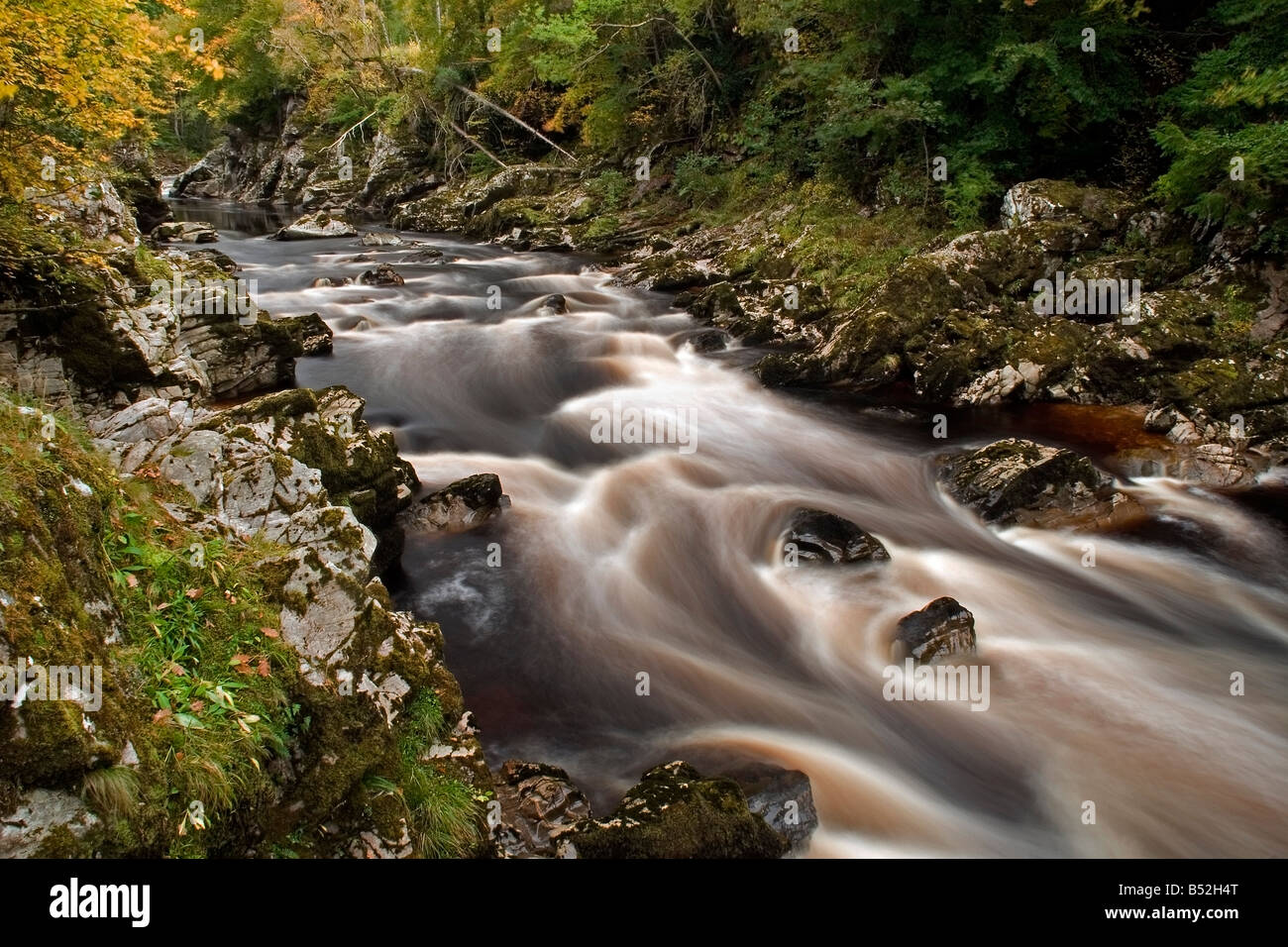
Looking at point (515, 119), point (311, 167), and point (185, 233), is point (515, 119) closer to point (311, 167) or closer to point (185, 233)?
point (185, 233)

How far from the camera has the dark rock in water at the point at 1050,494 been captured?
28.3 ft

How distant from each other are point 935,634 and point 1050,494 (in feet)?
11.0

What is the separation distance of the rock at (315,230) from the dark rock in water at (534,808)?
2646cm

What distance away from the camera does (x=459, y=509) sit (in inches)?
331

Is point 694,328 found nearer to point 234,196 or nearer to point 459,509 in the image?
point 459,509

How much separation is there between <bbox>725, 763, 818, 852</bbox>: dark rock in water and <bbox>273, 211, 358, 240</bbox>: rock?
2699cm

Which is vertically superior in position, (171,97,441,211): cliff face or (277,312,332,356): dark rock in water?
(171,97,441,211): cliff face

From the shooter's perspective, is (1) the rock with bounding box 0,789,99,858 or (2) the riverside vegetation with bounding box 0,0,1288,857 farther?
(2) the riverside vegetation with bounding box 0,0,1288,857

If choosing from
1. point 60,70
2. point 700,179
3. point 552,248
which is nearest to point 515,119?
point 552,248

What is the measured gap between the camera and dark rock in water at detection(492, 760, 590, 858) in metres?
4.04

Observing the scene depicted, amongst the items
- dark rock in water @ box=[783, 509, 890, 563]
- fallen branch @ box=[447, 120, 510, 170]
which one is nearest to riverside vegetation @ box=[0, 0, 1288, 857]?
fallen branch @ box=[447, 120, 510, 170]

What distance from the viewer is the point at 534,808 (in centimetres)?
434

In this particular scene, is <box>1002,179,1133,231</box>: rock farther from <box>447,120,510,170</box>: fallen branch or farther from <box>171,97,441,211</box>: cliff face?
<box>171,97,441,211</box>: cliff face

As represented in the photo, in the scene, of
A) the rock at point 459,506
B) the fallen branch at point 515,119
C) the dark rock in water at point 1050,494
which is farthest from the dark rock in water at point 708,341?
the fallen branch at point 515,119
